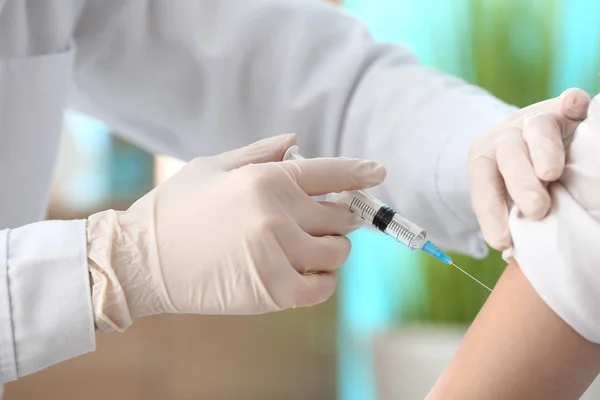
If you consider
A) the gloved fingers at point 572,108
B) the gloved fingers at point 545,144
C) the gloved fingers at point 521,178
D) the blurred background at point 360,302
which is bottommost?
the blurred background at point 360,302

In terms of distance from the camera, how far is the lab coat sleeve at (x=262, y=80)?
1298 mm

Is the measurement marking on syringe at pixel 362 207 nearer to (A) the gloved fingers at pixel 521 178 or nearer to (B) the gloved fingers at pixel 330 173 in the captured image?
(B) the gloved fingers at pixel 330 173

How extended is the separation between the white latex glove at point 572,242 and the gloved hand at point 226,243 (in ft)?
0.67

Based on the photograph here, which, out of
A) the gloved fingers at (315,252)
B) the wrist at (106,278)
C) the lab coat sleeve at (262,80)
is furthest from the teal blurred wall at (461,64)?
the wrist at (106,278)

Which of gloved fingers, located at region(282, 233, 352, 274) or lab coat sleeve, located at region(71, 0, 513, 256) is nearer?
gloved fingers, located at region(282, 233, 352, 274)

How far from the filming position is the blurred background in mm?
2109

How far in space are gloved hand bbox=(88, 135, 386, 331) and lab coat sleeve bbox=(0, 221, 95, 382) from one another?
21 millimetres

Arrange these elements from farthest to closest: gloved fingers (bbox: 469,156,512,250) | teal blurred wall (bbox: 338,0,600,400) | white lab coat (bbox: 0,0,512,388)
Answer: teal blurred wall (bbox: 338,0,600,400) < white lab coat (bbox: 0,0,512,388) < gloved fingers (bbox: 469,156,512,250)

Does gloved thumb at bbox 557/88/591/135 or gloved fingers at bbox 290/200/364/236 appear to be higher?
gloved thumb at bbox 557/88/591/135

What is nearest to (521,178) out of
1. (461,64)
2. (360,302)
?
(461,64)

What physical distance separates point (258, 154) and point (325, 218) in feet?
0.41

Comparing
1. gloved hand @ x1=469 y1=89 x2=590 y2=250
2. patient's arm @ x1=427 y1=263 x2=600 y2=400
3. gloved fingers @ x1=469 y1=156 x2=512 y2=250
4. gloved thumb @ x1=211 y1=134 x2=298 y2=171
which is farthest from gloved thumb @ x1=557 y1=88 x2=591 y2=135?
gloved thumb @ x1=211 y1=134 x2=298 y2=171

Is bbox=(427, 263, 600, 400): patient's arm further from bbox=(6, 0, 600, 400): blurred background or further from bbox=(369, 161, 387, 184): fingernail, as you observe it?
bbox=(6, 0, 600, 400): blurred background

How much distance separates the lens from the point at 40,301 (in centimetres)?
83
